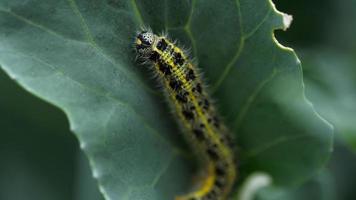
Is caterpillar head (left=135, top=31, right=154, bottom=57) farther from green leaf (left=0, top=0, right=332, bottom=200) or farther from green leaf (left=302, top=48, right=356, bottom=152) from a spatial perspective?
green leaf (left=302, top=48, right=356, bottom=152)

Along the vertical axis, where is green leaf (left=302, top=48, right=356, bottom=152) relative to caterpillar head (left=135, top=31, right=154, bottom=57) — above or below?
below

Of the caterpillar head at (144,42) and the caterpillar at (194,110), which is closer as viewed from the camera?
the caterpillar head at (144,42)

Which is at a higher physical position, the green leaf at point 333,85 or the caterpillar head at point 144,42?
the caterpillar head at point 144,42

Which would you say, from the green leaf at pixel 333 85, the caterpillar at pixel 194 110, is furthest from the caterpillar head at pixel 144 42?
the green leaf at pixel 333 85

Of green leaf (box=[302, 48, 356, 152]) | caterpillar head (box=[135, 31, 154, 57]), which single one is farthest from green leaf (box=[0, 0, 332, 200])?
green leaf (box=[302, 48, 356, 152])

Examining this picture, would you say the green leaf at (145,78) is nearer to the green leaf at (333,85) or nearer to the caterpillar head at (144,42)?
the caterpillar head at (144,42)

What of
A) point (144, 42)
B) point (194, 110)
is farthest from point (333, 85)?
point (144, 42)
